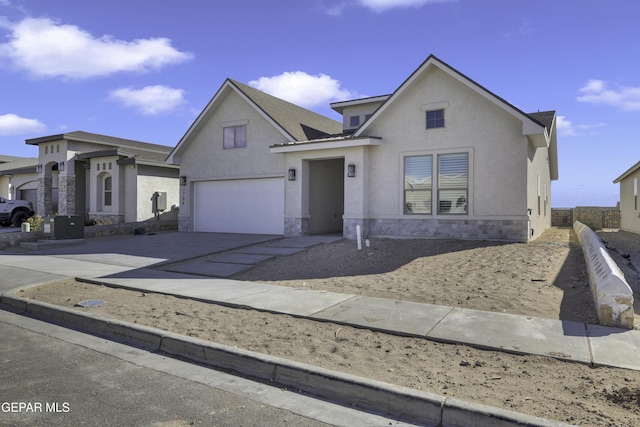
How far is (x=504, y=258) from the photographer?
11.0 metres

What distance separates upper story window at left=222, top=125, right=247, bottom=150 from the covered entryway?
11.0 feet

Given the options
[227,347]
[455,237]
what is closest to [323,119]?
[455,237]

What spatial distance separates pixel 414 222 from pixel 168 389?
11.1 m

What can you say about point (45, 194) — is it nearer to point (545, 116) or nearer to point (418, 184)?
point (418, 184)

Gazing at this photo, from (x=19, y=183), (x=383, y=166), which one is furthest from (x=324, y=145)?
(x=19, y=183)

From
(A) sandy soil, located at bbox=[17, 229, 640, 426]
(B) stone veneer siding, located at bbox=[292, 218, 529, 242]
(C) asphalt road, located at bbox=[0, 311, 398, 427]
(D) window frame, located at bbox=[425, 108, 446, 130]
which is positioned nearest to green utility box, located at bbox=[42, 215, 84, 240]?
(A) sandy soil, located at bbox=[17, 229, 640, 426]

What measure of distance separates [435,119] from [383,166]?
7.37 feet

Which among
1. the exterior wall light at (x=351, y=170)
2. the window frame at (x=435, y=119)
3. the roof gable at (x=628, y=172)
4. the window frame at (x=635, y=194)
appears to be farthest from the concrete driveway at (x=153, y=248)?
the window frame at (x=635, y=194)

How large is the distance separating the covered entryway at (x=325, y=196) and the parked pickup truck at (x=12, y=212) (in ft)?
60.9

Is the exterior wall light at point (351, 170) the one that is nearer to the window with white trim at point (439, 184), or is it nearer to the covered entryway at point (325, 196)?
the window with white trim at point (439, 184)

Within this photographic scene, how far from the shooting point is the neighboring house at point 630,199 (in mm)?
21306

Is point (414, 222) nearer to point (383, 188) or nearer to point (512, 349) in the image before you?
point (383, 188)

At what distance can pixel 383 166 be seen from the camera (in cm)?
1519

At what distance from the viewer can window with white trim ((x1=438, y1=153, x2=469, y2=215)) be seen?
45.7 ft
